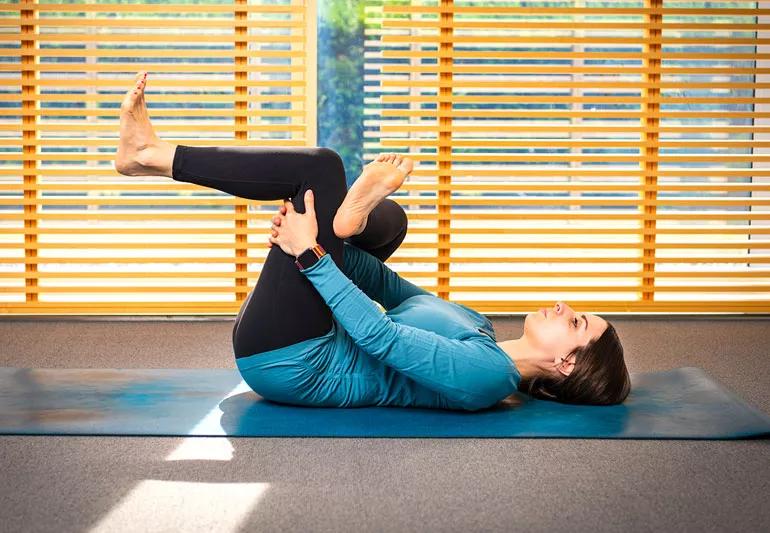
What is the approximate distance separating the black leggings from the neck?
1.90 feet

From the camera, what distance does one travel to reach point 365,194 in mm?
2727

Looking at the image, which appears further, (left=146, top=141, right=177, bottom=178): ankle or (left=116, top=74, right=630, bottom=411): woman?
(left=146, top=141, right=177, bottom=178): ankle

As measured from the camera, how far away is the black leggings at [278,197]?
2.72m

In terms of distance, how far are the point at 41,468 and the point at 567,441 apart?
146 cm

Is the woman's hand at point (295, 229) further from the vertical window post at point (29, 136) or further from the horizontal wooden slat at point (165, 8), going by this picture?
the vertical window post at point (29, 136)

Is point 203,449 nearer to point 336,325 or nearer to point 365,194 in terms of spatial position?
point 336,325

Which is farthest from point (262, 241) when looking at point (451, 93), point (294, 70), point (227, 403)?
point (227, 403)

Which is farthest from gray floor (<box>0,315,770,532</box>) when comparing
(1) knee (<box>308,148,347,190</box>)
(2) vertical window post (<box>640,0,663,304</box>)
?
(2) vertical window post (<box>640,0,663,304</box>)

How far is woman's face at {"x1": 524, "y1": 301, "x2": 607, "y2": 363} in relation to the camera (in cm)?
275

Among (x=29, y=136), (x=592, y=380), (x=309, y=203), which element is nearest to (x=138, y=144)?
(x=309, y=203)

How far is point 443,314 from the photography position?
9.48 feet

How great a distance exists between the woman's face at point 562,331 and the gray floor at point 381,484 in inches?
11.3

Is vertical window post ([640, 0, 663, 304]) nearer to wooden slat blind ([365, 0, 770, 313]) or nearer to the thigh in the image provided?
wooden slat blind ([365, 0, 770, 313])

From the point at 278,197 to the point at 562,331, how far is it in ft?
3.12
